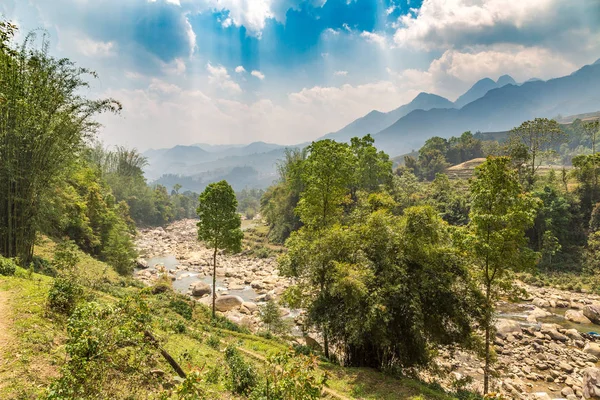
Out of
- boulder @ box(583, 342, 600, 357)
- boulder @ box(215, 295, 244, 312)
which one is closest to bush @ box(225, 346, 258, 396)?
boulder @ box(215, 295, 244, 312)

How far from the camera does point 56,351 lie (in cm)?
646

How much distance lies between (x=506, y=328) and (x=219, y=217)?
22423mm

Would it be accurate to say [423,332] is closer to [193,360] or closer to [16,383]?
[193,360]

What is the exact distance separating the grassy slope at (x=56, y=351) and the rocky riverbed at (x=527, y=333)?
11.4ft

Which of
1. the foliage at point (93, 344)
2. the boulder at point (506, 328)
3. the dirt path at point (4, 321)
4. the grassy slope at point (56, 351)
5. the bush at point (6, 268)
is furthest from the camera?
the boulder at point (506, 328)

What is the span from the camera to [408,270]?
39.0ft

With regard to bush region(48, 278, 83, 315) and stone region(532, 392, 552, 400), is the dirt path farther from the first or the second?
stone region(532, 392, 552, 400)

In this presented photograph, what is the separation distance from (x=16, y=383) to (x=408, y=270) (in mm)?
11870

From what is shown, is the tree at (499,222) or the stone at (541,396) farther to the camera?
the stone at (541,396)

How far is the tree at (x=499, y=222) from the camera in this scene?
36.6 ft

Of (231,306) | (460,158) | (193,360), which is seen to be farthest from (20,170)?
(460,158)

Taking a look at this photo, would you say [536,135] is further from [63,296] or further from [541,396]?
[63,296]

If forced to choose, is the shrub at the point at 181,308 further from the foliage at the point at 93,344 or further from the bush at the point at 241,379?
the foliage at the point at 93,344

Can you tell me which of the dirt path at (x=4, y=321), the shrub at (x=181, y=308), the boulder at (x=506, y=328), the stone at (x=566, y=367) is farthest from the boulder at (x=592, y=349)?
the dirt path at (x=4, y=321)
